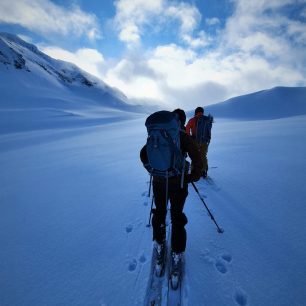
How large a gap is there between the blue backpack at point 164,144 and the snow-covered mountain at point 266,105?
3331 cm

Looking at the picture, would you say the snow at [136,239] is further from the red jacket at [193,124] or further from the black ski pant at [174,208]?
the red jacket at [193,124]

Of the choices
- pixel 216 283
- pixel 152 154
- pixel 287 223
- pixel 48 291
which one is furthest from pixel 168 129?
pixel 287 223

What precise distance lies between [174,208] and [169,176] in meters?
0.50

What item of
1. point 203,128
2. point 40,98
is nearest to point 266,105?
point 203,128

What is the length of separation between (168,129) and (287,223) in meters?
3.17

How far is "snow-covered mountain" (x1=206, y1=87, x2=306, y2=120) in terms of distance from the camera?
109ft

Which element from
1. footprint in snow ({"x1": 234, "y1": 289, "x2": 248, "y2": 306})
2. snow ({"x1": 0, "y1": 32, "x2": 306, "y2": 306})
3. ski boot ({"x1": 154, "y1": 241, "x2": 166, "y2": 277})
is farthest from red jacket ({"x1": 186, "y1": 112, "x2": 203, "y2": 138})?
footprint in snow ({"x1": 234, "y1": 289, "x2": 248, "y2": 306})

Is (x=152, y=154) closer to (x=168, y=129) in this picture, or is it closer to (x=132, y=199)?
(x=168, y=129)

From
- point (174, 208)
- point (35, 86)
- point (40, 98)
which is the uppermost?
point (35, 86)

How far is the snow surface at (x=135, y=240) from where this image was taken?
2.68m

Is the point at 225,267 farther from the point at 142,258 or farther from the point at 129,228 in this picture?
the point at 129,228

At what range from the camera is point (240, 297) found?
2545mm

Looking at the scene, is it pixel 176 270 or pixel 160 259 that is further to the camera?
pixel 160 259

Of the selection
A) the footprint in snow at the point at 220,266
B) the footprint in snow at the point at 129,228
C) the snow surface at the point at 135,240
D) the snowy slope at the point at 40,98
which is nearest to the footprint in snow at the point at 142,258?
the snow surface at the point at 135,240
